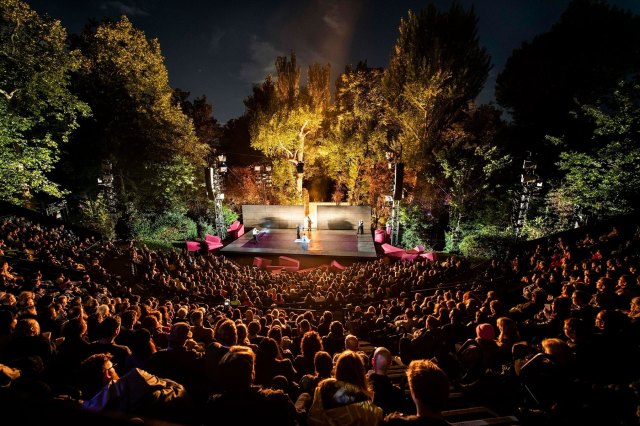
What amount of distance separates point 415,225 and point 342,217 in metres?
5.96

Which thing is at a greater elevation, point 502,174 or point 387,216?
point 502,174

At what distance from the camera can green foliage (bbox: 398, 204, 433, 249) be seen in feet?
65.7

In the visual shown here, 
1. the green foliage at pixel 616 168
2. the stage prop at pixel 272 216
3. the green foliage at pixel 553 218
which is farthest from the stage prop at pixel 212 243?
the green foliage at pixel 616 168

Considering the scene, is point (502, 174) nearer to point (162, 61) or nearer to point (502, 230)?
point (502, 230)

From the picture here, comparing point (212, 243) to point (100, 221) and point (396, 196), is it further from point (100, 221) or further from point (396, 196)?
point (396, 196)

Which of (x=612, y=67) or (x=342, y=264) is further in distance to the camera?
(x=612, y=67)

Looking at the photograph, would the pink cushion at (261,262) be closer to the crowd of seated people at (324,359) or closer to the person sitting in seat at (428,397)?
the crowd of seated people at (324,359)

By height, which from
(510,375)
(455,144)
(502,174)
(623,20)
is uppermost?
(623,20)

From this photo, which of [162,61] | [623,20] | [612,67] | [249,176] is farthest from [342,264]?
[623,20]

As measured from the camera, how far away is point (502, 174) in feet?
69.9

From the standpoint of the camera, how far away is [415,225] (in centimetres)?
2030

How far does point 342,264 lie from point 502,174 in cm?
1387

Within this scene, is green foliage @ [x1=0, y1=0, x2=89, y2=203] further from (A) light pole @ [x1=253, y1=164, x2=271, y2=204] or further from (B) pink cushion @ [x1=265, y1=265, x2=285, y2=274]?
(A) light pole @ [x1=253, y1=164, x2=271, y2=204]

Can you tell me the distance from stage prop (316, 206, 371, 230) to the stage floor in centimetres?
73
